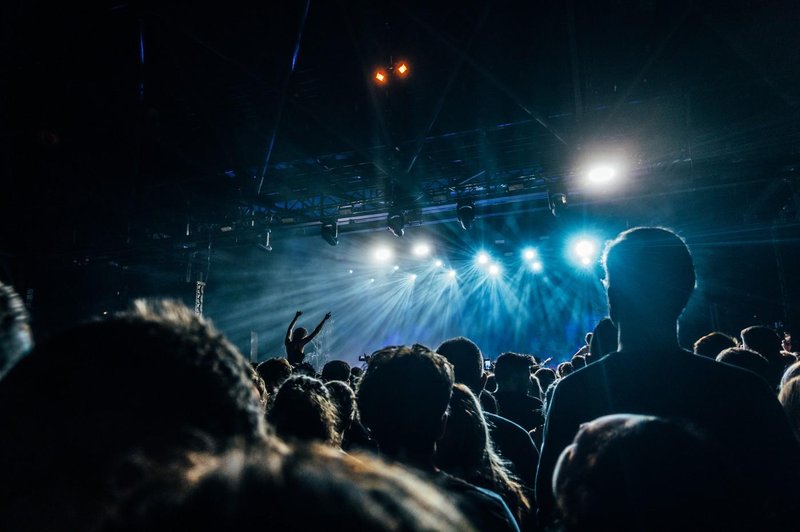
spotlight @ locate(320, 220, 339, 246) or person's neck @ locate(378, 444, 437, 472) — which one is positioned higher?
spotlight @ locate(320, 220, 339, 246)

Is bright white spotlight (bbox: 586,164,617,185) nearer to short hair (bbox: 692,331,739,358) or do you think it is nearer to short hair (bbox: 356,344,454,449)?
short hair (bbox: 692,331,739,358)

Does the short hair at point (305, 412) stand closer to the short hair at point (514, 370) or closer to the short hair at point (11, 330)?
the short hair at point (11, 330)

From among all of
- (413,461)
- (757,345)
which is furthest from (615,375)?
(757,345)

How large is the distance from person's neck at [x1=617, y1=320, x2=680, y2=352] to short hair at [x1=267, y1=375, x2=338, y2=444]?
141 cm

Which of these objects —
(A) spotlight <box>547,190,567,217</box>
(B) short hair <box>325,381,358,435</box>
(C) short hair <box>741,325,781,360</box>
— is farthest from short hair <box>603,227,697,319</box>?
(A) spotlight <box>547,190,567,217</box>

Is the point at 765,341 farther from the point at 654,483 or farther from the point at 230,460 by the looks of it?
the point at 230,460

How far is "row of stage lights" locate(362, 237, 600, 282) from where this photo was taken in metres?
12.1

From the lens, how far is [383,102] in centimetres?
616

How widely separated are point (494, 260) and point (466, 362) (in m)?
12.9

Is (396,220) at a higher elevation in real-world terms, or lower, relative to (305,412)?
higher

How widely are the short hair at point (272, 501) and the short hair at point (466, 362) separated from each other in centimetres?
280

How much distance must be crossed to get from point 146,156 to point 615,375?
8.78 metres

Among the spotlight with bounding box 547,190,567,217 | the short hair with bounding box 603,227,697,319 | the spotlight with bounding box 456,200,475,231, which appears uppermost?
the spotlight with bounding box 547,190,567,217

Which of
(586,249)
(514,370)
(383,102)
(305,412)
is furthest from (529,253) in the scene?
(305,412)
